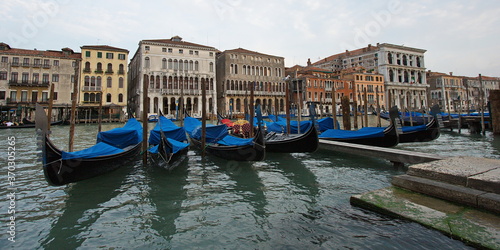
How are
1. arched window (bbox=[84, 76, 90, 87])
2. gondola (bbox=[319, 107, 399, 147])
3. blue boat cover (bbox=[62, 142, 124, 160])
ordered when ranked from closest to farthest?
blue boat cover (bbox=[62, 142, 124, 160]) → gondola (bbox=[319, 107, 399, 147]) → arched window (bbox=[84, 76, 90, 87])

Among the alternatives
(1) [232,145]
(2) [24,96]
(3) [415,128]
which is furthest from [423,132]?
(2) [24,96]

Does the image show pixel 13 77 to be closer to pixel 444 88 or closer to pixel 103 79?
pixel 103 79

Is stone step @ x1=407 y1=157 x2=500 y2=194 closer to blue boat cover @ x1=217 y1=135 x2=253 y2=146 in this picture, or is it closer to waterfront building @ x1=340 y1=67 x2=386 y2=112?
blue boat cover @ x1=217 y1=135 x2=253 y2=146

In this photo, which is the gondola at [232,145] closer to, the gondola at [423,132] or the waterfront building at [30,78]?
the gondola at [423,132]

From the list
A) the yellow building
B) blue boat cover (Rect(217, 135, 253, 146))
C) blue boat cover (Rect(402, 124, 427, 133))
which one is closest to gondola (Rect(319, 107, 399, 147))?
blue boat cover (Rect(402, 124, 427, 133))

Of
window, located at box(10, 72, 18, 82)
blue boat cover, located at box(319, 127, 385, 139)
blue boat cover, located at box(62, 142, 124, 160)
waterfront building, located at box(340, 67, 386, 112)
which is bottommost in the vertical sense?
blue boat cover, located at box(62, 142, 124, 160)

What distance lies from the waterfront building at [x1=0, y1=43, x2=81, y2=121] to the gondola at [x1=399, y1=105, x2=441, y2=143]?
26879 mm

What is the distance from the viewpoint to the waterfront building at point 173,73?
93.1 ft

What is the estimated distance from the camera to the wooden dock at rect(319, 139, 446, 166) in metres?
5.06

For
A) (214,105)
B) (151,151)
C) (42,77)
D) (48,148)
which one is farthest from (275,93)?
(48,148)

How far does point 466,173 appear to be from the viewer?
2789 mm

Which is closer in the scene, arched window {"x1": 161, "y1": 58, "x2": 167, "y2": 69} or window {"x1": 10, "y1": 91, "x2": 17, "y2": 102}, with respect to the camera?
window {"x1": 10, "y1": 91, "x2": 17, "y2": 102}

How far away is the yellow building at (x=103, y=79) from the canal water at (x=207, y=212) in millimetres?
22819

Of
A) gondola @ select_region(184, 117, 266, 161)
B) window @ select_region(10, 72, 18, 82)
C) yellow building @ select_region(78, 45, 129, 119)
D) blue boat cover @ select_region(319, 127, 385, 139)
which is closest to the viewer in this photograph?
gondola @ select_region(184, 117, 266, 161)
